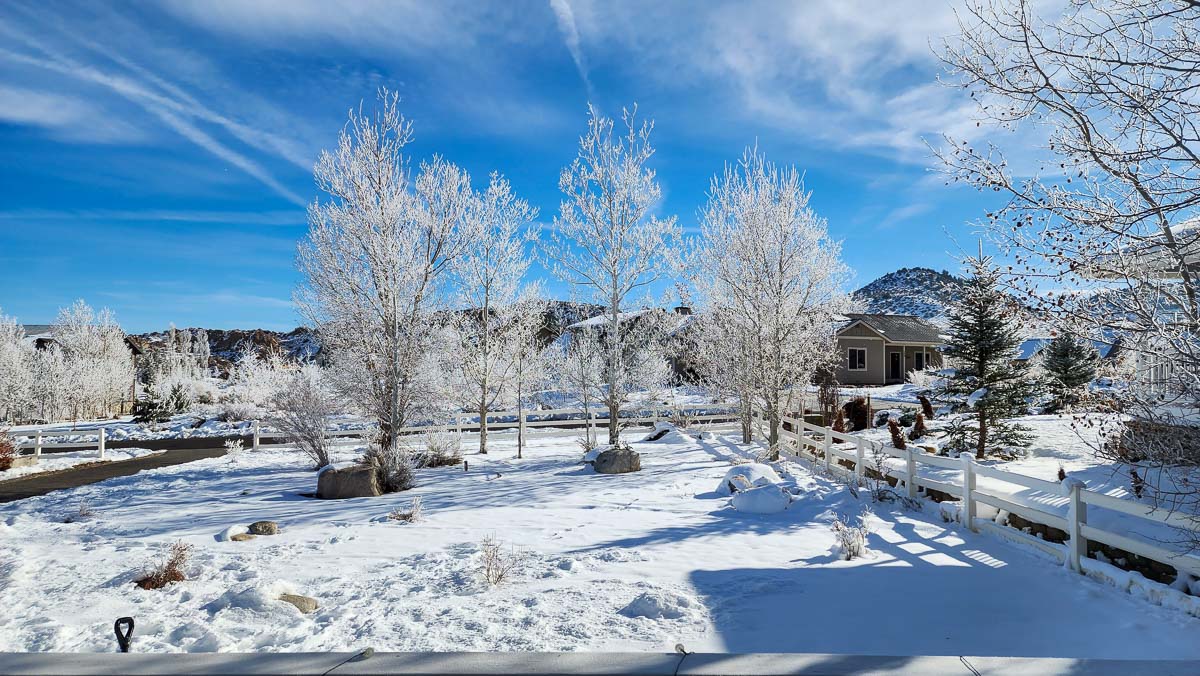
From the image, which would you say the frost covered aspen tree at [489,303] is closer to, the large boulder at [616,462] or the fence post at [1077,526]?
the large boulder at [616,462]

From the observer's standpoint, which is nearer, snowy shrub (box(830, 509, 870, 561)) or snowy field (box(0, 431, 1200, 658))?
snowy field (box(0, 431, 1200, 658))

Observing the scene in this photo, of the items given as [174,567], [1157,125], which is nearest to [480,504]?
[174,567]

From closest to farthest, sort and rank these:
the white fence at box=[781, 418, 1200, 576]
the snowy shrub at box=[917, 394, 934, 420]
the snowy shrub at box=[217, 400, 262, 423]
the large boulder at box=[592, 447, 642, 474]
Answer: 1. the white fence at box=[781, 418, 1200, 576]
2. the large boulder at box=[592, 447, 642, 474]
3. the snowy shrub at box=[917, 394, 934, 420]
4. the snowy shrub at box=[217, 400, 262, 423]

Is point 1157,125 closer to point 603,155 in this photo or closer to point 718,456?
point 718,456

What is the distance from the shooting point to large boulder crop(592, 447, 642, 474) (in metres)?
12.9

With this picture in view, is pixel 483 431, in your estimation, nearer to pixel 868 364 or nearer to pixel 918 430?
pixel 918 430

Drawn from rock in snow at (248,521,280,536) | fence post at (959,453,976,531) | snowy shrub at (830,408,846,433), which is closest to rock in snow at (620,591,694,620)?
fence post at (959,453,976,531)

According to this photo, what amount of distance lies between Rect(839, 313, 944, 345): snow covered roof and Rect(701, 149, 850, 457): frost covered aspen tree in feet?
79.6

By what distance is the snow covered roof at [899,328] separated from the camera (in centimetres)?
3988

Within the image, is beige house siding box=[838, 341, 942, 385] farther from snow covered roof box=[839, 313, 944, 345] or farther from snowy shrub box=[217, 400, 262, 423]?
snowy shrub box=[217, 400, 262, 423]

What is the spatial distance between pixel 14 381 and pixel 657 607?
126ft

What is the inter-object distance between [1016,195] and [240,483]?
13.3 metres

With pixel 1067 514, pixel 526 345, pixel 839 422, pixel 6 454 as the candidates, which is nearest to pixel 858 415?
pixel 839 422

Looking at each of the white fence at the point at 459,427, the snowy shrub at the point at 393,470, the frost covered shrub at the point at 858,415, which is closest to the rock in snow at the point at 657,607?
the snowy shrub at the point at 393,470
